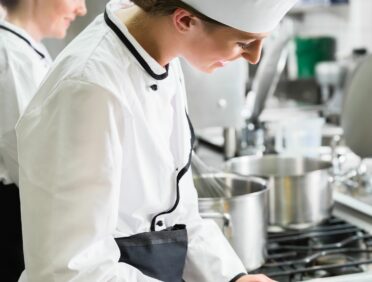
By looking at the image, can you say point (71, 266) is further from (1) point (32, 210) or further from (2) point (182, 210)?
(2) point (182, 210)

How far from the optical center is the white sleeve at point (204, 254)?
1059 millimetres

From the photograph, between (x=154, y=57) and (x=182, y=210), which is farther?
(x=182, y=210)

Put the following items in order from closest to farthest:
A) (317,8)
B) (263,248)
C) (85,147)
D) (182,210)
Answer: (85,147)
(182,210)
(263,248)
(317,8)

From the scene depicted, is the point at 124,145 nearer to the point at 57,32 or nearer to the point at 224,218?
the point at 224,218

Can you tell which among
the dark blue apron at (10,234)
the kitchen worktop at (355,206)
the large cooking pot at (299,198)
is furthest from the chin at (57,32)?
the kitchen worktop at (355,206)

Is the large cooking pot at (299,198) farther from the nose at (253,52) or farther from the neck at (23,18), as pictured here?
the neck at (23,18)

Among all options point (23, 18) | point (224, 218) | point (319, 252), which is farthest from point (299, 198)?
point (23, 18)

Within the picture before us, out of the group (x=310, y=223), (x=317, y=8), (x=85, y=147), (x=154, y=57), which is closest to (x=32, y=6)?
(x=154, y=57)

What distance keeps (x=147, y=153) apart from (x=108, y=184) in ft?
0.43

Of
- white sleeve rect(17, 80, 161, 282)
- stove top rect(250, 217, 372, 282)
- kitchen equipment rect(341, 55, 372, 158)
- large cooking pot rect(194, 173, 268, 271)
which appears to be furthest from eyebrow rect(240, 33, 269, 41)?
kitchen equipment rect(341, 55, 372, 158)

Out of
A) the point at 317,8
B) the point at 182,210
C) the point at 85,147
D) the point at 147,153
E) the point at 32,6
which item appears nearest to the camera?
the point at 85,147

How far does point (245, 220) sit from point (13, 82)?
58 cm

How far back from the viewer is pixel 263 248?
1.21 meters

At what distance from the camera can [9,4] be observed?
4.35ft
